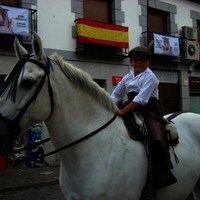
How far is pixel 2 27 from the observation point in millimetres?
12297

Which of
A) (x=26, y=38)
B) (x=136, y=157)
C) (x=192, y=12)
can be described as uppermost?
(x=192, y=12)

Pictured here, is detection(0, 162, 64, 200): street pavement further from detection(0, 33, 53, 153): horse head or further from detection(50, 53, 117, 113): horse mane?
detection(0, 33, 53, 153): horse head

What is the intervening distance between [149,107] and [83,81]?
85 centimetres

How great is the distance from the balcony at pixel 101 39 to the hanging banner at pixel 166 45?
1531mm

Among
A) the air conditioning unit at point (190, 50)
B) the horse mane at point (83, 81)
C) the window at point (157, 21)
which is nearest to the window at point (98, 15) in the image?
the window at point (157, 21)

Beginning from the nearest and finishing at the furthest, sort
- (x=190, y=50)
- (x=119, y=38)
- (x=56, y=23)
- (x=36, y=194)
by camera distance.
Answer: (x=36, y=194) < (x=56, y=23) < (x=119, y=38) < (x=190, y=50)

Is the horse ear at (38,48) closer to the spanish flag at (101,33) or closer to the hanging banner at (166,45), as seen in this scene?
the spanish flag at (101,33)

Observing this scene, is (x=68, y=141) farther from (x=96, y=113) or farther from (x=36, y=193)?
(x=36, y=193)

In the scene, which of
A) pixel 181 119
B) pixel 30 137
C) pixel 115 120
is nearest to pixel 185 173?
pixel 181 119

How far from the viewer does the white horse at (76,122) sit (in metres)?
3.20

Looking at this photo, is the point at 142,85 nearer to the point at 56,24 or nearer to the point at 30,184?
the point at 30,184

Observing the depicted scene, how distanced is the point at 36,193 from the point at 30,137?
4.03m

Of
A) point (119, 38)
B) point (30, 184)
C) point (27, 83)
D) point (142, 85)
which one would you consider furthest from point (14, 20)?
point (27, 83)

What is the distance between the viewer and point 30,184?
9.35m
